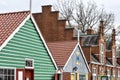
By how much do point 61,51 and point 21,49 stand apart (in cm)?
1012

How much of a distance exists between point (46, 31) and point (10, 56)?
21.9m

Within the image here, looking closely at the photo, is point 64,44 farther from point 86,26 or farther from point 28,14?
point 86,26

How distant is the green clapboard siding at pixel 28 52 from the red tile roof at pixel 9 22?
1.24 ft

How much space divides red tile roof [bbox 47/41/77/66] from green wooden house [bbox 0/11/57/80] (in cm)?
565

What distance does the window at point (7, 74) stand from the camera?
1792 centimetres

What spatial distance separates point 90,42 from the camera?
46469 millimetres

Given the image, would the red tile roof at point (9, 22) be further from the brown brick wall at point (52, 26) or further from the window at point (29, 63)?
the brown brick wall at point (52, 26)

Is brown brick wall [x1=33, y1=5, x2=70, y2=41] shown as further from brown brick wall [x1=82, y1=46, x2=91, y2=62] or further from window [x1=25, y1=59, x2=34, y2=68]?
window [x1=25, y1=59, x2=34, y2=68]

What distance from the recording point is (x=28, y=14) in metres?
19.8

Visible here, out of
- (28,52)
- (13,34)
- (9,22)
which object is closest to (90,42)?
(28,52)

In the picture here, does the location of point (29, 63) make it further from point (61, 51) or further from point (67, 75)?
point (67, 75)

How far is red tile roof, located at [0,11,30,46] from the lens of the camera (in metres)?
18.1

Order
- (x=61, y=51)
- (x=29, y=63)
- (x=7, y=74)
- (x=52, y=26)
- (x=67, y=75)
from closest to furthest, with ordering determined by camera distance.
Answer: (x=7, y=74) < (x=29, y=63) < (x=61, y=51) < (x=67, y=75) < (x=52, y=26)

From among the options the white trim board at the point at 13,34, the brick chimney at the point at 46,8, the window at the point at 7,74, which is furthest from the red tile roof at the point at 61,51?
the brick chimney at the point at 46,8
